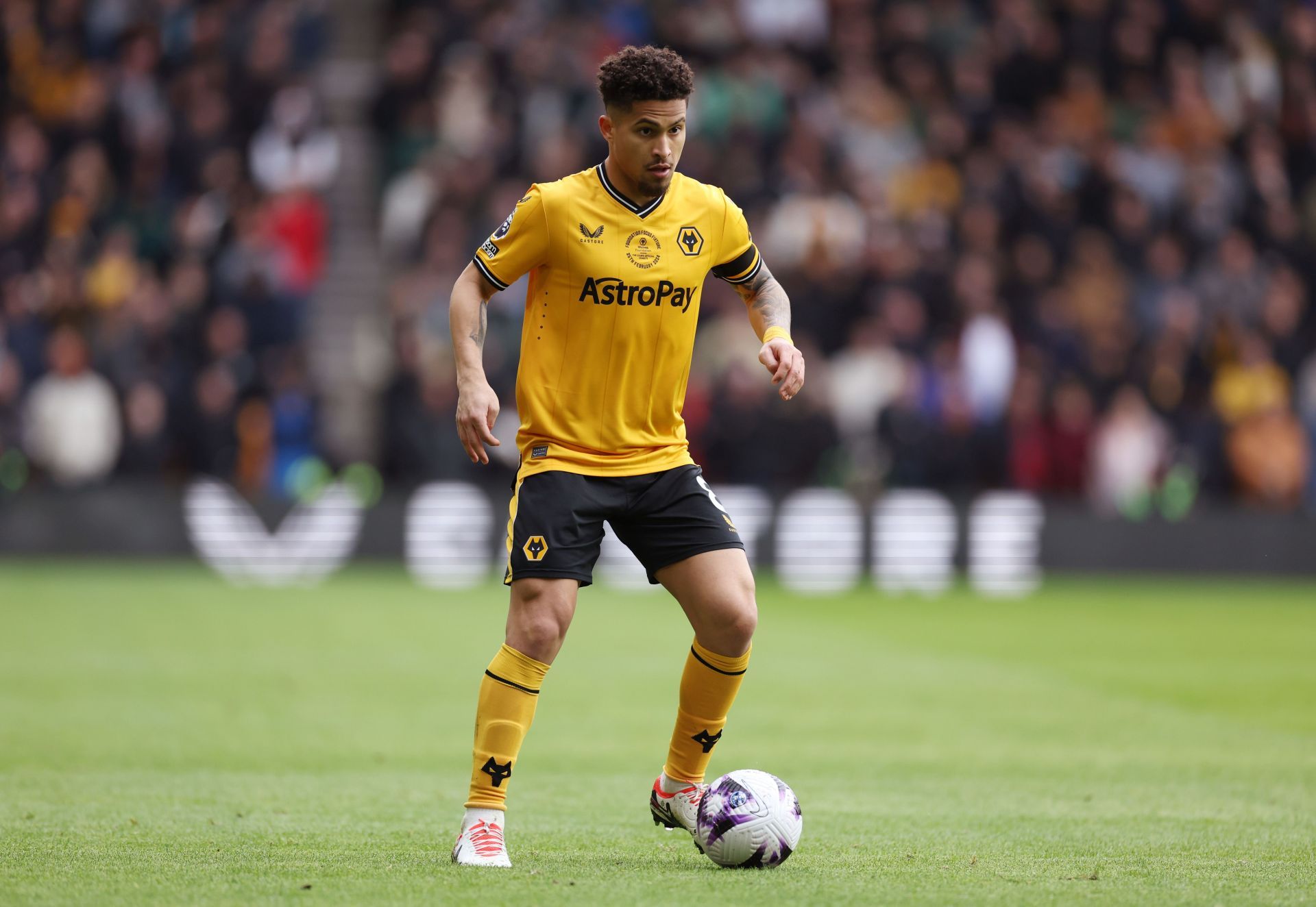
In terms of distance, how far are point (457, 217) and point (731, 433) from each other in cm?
374

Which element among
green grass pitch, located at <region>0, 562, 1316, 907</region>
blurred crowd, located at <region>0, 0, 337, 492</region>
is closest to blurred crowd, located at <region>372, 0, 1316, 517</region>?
blurred crowd, located at <region>0, 0, 337, 492</region>

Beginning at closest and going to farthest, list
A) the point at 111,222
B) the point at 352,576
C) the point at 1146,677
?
the point at 1146,677 < the point at 352,576 < the point at 111,222

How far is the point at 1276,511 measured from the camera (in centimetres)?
1848

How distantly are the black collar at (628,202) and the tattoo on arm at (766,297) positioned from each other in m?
0.50

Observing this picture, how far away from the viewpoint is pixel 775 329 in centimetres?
588

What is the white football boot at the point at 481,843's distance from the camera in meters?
5.27

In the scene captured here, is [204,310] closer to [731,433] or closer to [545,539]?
[731,433]

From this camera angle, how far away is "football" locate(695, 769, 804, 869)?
17.8ft

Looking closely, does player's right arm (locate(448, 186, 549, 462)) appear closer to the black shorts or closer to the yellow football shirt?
the yellow football shirt

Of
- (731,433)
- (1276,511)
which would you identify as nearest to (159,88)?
(731,433)

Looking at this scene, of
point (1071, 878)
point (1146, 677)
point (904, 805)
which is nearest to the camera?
point (1071, 878)

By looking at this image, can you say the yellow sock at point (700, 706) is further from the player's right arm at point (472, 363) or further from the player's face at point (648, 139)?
the player's face at point (648, 139)

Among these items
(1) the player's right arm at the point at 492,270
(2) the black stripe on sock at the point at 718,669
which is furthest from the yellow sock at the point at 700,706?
(1) the player's right arm at the point at 492,270

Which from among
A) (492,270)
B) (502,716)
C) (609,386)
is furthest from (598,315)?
(502,716)
